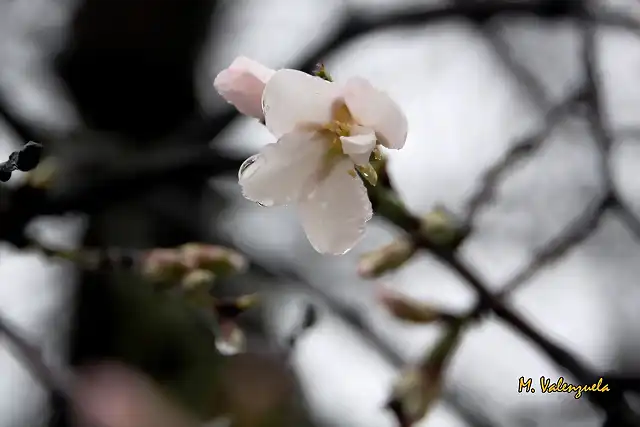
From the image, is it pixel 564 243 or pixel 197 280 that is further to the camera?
pixel 564 243

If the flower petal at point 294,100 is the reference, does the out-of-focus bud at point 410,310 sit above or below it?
below

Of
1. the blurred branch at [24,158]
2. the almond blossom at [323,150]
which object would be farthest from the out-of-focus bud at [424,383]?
the blurred branch at [24,158]

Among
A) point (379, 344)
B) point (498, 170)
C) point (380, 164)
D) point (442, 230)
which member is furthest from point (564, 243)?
point (379, 344)

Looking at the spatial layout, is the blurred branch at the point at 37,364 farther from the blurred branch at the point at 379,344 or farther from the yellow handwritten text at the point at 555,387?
the blurred branch at the point at 379,344

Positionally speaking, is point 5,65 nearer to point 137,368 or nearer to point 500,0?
point 137,368

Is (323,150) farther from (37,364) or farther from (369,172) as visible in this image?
(37,364)

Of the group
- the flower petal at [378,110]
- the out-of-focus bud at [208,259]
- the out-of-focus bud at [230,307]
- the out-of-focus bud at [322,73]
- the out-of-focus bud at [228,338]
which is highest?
the out-of-focus bud at [322,73]
